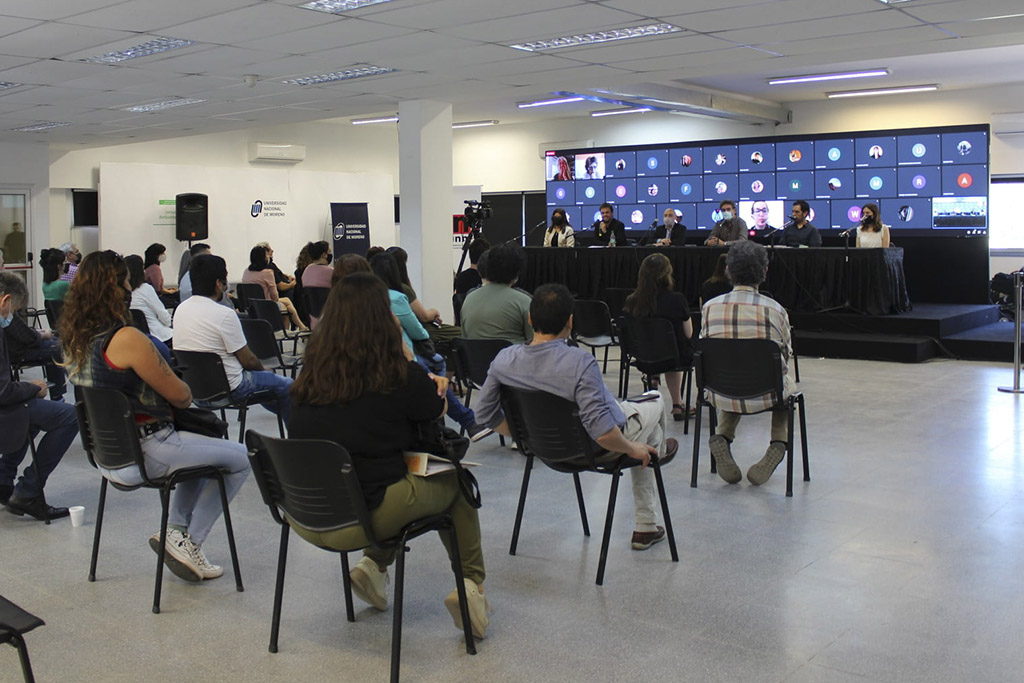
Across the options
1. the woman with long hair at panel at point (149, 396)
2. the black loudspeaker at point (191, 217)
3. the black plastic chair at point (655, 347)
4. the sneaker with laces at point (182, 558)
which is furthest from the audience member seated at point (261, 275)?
the sneaker with laces at point (182, 558)

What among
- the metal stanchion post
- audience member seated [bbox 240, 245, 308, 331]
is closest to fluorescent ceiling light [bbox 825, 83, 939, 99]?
the metal stanchion post

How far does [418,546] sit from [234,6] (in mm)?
3696

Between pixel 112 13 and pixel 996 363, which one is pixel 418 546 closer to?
pixel 112 13

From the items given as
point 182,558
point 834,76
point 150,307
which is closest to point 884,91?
point 834,76

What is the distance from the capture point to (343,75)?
8.82m

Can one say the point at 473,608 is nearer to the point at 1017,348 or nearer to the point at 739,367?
the point at 739,367

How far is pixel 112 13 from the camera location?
606 centimetres

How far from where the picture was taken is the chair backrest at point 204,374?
491 cm

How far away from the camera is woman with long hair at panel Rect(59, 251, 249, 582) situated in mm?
3543

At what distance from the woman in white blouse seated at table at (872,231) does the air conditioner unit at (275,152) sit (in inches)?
380

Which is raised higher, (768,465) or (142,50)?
(142,50)

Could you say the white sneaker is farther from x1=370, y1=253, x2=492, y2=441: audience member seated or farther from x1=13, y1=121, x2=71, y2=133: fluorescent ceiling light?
x1=13, y1=121, x2=71, y2=133: fluorescent ceiling light

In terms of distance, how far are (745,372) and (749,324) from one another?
0.82ft

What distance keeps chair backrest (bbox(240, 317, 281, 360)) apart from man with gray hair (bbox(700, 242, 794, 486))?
10.1 ft
